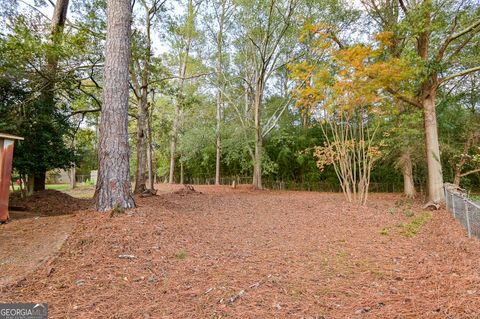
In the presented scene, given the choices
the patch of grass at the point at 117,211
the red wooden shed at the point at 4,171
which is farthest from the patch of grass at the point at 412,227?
the red wooden shed at the point at 4,171

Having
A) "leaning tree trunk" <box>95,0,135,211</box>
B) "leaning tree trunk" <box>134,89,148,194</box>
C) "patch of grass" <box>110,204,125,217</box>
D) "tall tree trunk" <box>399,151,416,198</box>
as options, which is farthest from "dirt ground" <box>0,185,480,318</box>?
"tall tree trunk" <box>399,151,416,198</box>

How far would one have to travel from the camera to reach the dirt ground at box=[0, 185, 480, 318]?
199cm

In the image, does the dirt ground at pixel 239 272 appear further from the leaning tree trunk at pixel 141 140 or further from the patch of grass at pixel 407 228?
the leaning tree trunk at pixel 141 140

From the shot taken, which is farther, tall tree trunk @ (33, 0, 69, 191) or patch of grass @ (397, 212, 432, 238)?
tall tree trunk @ (33, 0, 69, 191)

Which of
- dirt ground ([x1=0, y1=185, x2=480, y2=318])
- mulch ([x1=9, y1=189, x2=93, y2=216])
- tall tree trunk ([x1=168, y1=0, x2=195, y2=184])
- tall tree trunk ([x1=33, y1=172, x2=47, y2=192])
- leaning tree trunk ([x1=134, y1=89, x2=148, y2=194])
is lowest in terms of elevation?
dirt ground ([x1=0, y1=185, x2=480, y2=318])

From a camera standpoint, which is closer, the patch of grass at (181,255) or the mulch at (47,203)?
the patch of grass at (181,255)

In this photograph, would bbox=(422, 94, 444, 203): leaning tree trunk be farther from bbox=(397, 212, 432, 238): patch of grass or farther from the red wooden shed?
the red wooden shed

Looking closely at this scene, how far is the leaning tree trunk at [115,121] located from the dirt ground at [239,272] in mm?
389

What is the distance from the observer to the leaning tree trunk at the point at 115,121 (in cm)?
420

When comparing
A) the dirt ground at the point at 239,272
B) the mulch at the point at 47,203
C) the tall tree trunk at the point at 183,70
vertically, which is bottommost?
the dirt ground at the point at 239,272

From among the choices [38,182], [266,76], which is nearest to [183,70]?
[266,76]

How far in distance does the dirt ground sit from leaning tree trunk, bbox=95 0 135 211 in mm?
389

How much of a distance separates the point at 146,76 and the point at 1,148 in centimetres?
544

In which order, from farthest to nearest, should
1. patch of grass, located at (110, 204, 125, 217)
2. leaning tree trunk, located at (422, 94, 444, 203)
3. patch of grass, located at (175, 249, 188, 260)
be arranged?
leaning tree trunk, located at (422, 94, 444, 203), patch of grass, located at (110, 204, 125, 217), patch of grass, located at (175, 249, 188, 260)
